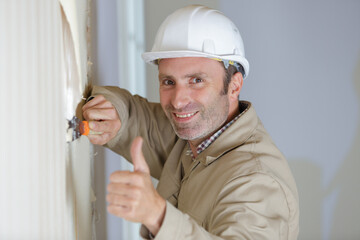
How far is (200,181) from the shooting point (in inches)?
58.8

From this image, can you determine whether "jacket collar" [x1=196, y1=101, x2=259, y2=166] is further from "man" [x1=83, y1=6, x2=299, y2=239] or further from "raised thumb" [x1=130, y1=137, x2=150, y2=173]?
"raised thumb" [x1=130, y1=137, x2=150, y2=173]

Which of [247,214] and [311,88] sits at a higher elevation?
[311,88]

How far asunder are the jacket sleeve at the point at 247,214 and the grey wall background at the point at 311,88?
1.23 metres

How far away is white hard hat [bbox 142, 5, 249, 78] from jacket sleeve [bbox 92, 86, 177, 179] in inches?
9.9

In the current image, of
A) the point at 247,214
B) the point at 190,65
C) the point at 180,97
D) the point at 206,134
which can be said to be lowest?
the point at 247,214

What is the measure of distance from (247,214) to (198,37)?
0.68 metres

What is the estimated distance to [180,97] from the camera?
160cm

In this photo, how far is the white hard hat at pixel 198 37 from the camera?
1576mm

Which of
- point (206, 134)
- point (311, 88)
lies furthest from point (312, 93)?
point (206, 134)

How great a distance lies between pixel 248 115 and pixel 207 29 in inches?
13.5

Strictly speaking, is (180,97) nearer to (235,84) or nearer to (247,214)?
(235,84)

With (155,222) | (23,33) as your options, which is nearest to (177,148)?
(155,222)

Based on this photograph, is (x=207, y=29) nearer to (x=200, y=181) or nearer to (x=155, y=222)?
(x=200, y=181)

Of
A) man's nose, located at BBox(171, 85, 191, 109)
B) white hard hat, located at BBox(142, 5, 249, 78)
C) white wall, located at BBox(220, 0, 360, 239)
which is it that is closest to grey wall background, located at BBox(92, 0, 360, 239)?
white wall, located at BBox(220, 0, 360, 239)
